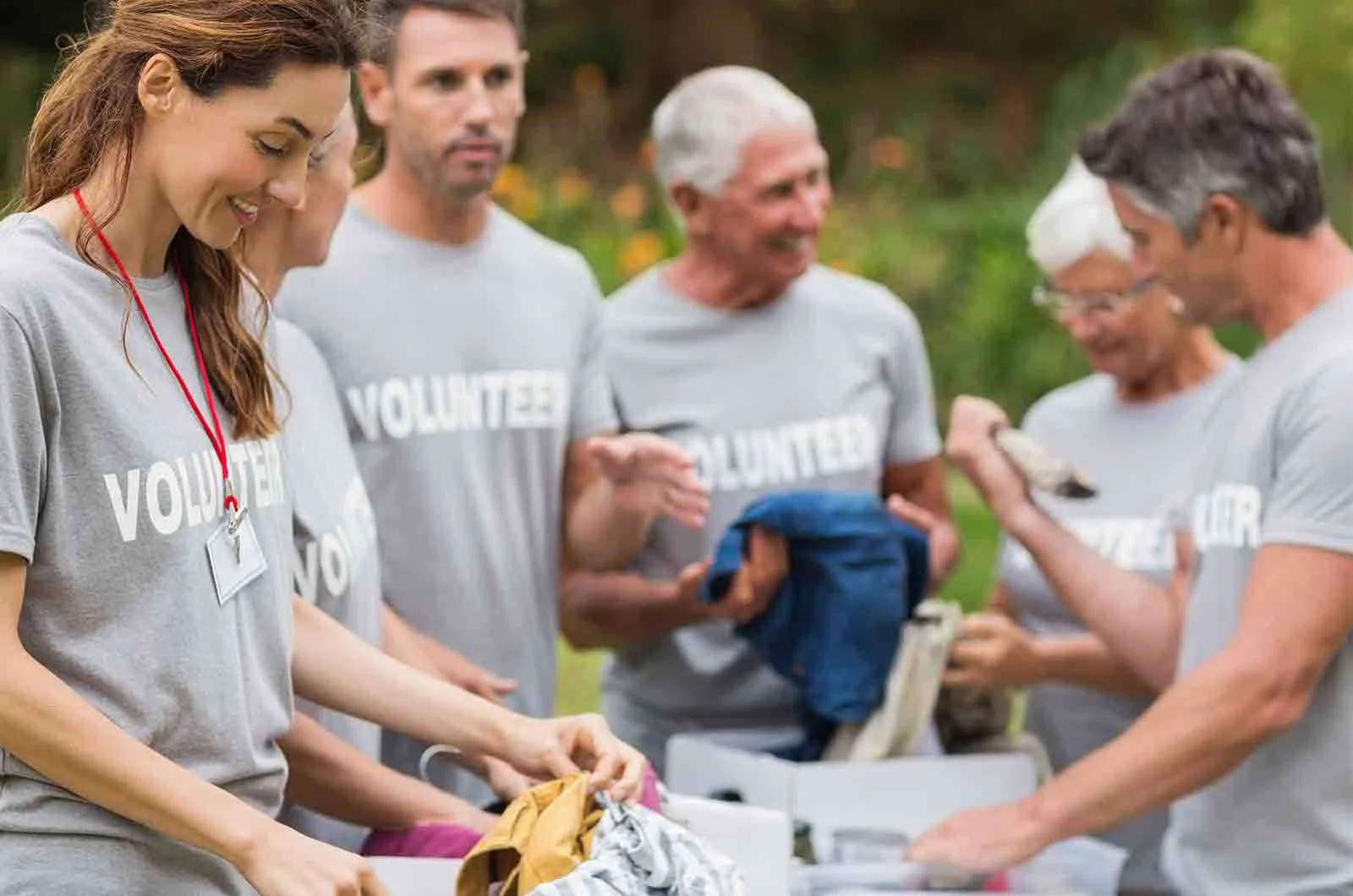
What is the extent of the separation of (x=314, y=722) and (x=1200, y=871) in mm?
1425

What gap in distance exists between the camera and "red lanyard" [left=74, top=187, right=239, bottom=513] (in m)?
2.14

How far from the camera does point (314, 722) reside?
9.18ft

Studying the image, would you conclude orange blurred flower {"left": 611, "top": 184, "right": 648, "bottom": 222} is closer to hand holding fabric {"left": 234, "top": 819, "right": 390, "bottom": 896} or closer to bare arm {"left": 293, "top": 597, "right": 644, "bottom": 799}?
bare arm {"left": 293, "top": 597, "right": 644, "bottom": 799}

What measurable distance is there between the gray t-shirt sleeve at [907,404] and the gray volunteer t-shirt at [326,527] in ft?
4.56

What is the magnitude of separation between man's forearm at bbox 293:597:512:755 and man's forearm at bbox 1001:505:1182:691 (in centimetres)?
136

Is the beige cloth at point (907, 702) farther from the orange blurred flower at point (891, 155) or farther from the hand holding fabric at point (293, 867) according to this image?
the orange blurred flower at point (891, 155)

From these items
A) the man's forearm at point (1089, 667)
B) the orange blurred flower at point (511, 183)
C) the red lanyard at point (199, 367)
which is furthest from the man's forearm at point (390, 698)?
the orange blurred flower at point (511, 183)

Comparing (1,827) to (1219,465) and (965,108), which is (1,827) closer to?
(1219,465)

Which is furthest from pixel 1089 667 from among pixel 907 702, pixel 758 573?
pixel 758 573

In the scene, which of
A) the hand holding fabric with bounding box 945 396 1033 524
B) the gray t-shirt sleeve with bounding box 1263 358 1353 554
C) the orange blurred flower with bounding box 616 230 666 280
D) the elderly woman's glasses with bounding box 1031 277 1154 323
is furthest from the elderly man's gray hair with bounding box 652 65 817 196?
the orange blurred flower with bounding box 616 230 666 280

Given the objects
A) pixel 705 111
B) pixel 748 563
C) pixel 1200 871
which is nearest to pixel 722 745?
pixel 748 563

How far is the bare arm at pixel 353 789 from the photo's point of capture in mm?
2732

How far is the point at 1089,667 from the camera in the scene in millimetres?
3764

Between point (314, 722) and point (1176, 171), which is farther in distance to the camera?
point (1176, 171)
